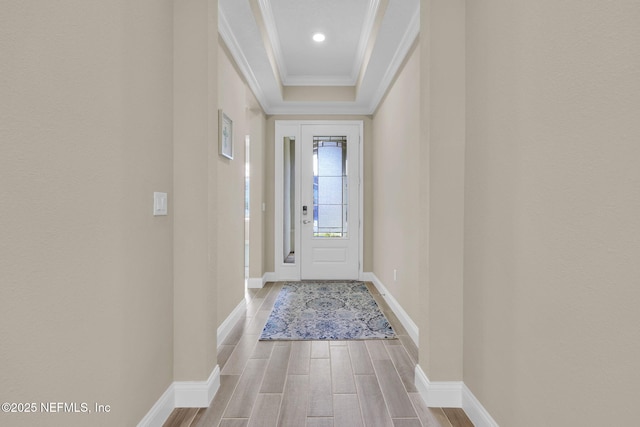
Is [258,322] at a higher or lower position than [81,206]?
lower

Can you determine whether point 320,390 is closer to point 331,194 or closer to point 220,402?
point 220,402

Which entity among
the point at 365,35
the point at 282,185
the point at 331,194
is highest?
the point at 365,35

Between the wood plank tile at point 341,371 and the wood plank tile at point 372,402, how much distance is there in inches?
2.3

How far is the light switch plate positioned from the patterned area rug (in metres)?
1.62

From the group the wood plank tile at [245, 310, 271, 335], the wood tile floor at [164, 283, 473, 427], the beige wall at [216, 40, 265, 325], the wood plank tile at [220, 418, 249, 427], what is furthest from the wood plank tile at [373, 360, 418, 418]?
the beige wall at [216, 40, 265, 325]

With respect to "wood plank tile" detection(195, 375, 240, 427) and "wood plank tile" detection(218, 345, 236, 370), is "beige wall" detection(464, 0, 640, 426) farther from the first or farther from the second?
"wood plank tile" detection(218, 345, 236, 370)

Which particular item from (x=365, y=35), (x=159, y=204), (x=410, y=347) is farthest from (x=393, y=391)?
(x=365, y=35)

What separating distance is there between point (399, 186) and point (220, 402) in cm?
246

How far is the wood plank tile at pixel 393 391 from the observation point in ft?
5.94

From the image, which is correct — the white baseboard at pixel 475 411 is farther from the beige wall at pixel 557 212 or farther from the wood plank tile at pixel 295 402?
the wood plank tile at pixel 295 402

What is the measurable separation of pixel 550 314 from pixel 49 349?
162 centimetres

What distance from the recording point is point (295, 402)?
1913 mm

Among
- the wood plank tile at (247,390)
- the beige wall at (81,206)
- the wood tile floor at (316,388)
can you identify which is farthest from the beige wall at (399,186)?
the beige wall at (81,206)

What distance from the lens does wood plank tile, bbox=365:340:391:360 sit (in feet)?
8.20
